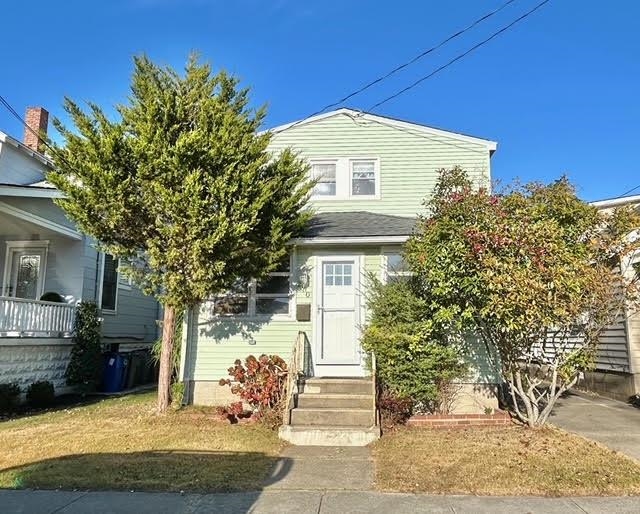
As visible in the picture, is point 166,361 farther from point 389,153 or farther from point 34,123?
point 34,123

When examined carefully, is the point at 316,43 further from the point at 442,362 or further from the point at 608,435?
the point at 608,435

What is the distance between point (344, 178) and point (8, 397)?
8004 mm

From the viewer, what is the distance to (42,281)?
43.7ft

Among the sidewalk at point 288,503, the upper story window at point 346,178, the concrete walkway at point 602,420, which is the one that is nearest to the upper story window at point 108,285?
the upper story window at point 346,178

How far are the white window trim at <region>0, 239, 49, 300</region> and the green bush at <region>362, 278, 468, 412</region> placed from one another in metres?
8.84

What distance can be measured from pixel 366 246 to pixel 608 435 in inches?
194

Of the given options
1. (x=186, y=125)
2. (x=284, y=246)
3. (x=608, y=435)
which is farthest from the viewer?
(x=284, y=246)

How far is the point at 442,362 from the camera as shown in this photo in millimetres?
8461

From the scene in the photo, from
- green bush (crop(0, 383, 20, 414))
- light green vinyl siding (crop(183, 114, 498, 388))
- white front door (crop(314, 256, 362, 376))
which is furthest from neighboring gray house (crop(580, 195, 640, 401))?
green bush (crop(0, 383, 20, 414))

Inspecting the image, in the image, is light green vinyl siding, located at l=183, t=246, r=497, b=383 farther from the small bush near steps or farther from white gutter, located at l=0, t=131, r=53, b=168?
white gutter, located at l=0, t=131, r=53, b=168

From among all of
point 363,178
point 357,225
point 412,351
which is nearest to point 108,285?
point 363,178

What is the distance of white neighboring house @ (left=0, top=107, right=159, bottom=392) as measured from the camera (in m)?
11.0

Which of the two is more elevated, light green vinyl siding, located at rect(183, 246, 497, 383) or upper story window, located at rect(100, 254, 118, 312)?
upper story window, located at rect(100, 254, 118, 312)

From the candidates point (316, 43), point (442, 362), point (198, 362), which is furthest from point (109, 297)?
point (442, 362)
